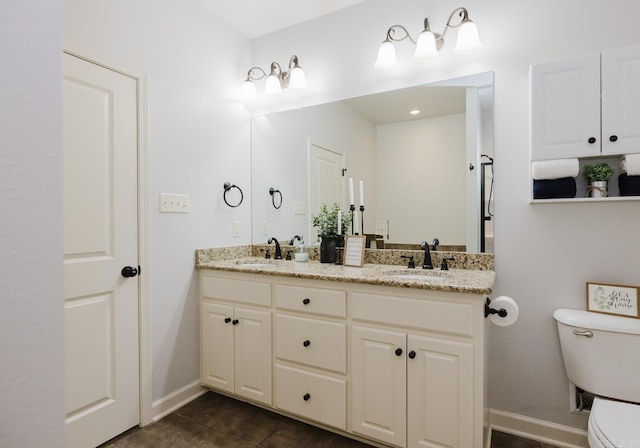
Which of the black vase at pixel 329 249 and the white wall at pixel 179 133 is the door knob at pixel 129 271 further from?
the black vase at pixel 329 249

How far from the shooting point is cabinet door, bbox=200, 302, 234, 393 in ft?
7.19

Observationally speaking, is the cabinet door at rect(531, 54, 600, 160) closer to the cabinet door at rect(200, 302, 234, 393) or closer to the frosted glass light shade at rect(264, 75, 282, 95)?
the frosted glass light shade at rect(264, 75, 282, 95)

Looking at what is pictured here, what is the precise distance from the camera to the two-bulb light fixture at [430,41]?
188 cm

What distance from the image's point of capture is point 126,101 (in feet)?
6.34

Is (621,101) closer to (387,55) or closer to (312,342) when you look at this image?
(387,55)

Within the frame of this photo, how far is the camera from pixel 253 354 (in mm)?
2082

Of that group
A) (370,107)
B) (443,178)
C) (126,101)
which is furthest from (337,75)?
(126,101)

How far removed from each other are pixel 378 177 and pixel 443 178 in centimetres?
42

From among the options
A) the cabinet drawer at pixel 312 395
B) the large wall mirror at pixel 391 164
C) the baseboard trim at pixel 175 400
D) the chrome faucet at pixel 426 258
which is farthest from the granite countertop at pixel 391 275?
the baseboard trim at pixel 175 400

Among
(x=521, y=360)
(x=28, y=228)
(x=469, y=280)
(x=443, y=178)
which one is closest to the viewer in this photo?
(x=28, y=228)

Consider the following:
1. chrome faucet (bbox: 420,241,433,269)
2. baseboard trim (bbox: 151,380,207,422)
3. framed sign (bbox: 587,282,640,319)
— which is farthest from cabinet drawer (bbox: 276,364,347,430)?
framed sign (bbox: 587,282,640,319)

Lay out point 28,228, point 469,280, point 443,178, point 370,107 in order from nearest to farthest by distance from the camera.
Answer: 1. point 28,228
2. point 469,280
3. point 443,178
4. point 370,107

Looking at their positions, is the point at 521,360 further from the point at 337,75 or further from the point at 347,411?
the point at 337,75

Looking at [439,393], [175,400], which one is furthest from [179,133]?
[439,393]
